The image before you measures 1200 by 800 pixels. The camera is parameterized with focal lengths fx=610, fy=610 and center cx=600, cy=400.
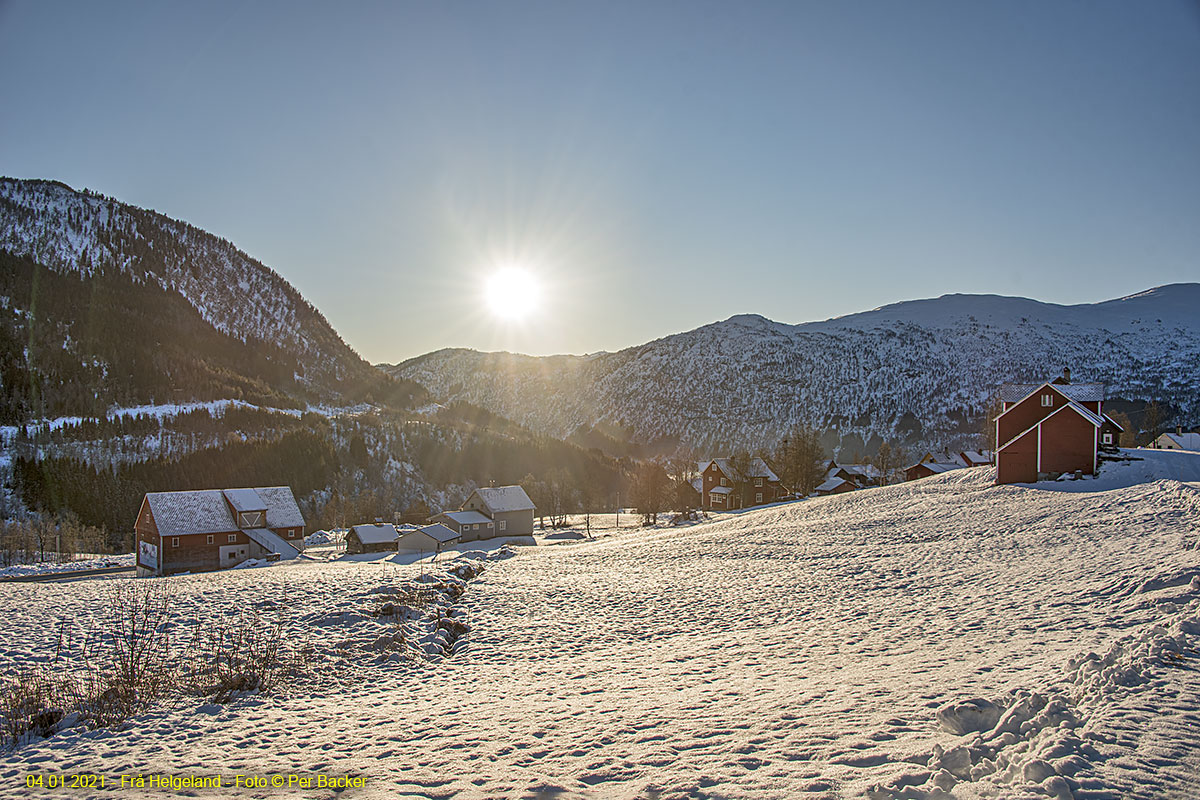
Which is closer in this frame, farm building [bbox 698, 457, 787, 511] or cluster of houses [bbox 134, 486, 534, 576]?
cluster of houses [bbox 134, 486, 534, 576]

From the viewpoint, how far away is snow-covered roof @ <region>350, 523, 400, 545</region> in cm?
5947

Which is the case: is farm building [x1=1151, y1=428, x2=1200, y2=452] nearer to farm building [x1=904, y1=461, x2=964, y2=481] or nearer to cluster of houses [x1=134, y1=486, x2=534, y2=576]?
farm building [x1=904, y1=461, x2=964, y2=481]

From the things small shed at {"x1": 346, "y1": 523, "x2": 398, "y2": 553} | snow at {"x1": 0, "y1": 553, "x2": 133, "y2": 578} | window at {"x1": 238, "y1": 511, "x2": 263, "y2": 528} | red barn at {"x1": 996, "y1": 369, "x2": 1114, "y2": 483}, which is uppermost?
red barn at {"x1": 996, "y1": 369, "x2": 1114, "y2": 483}

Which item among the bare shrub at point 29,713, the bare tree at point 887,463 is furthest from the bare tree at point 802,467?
the bare shrub at point 29,713

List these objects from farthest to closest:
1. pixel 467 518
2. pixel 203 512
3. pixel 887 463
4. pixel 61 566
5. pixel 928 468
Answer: pixel 887 463
pixel 928 468
pixel 467 518
pixel 61 566
pixel 203 512

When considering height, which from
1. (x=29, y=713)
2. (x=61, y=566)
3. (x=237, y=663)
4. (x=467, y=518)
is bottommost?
(x=61, y=566)

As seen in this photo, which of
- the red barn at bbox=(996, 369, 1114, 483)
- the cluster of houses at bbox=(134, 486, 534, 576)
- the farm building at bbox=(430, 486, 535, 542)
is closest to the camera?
the red barn at bbox=(996, 369, 1114, 483)

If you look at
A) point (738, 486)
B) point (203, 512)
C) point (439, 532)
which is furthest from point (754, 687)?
point (738, 486)

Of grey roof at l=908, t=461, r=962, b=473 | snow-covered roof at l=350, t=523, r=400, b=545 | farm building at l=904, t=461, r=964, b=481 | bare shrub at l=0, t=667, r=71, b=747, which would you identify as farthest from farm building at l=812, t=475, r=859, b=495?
bare shrub at l=0, t=667, r=71, b=747

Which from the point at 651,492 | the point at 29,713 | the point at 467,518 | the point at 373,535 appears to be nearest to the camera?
the point at 29,713

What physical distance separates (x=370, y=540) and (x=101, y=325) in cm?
15161

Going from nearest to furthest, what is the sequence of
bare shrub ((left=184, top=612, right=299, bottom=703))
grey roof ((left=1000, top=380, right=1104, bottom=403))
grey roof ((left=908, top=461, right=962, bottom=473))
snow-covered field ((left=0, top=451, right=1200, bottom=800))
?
1. snow-covered field ((left=0, top=451, right=1200, bottom=800))
2. bare shrub ((left=184, top=612, right=299, bottom=703))
3. grey roof ((left=1000, top=380, right=1104, bottom=403))
4. grey roof ((left=908, top=461, right=962, bottom=473))

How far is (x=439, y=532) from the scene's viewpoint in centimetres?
5875

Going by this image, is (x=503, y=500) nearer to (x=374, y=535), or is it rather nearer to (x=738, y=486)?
(x=374, y=535)
